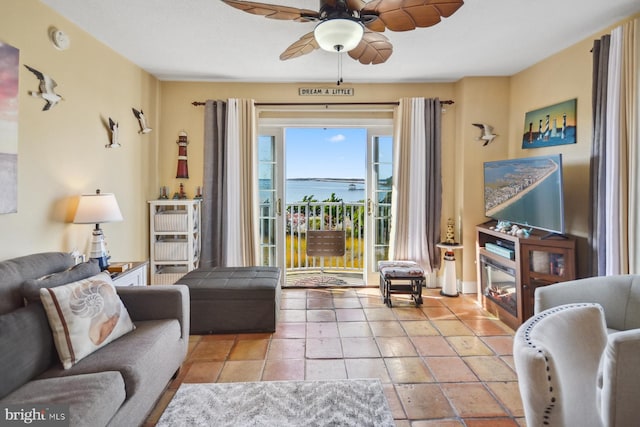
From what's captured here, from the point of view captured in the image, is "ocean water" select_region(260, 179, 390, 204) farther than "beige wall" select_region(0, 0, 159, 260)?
Yes

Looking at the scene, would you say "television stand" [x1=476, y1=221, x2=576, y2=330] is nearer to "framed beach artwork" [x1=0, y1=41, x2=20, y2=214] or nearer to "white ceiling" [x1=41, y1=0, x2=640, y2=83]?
"white ceiling" [x1=41, y1=0, x2=640, y2=83]

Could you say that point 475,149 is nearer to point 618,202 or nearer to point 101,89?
point 618,202

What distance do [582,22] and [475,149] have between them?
59.5 inches

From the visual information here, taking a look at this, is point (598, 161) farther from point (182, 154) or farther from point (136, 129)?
point (136, 129)

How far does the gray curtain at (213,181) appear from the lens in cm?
390

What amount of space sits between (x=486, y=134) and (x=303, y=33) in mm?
2386

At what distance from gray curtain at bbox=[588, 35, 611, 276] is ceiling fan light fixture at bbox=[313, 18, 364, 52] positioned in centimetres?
206

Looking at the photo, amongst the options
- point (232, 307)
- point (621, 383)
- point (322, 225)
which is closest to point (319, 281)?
point (322, 225)

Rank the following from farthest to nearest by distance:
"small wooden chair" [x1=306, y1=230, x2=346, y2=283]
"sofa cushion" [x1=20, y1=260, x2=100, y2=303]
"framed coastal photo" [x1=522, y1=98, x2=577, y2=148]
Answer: "small wooden chair" [x1=306, y1=230, x2=346, y2=283]
"framed coastal photo" [x1=522, y1=98, x2=577, y2=148]
"sofa cushion" [x1=20, y1=260, x2=100, y2=303]

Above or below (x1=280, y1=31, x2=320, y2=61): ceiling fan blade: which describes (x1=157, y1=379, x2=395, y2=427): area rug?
below

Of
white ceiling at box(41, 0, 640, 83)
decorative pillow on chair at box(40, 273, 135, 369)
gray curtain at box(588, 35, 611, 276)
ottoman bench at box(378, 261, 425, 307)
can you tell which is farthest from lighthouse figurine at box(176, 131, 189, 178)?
gray curtain at box(588, 35, 611, 276)

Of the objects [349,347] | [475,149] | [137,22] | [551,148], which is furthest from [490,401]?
[137,22]

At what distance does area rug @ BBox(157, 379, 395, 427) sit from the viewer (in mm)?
1777

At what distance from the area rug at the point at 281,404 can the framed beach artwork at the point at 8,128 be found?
5.24 ft
